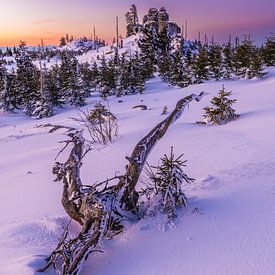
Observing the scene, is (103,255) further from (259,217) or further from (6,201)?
(6,201)

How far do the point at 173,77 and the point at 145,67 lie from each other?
7192 mm

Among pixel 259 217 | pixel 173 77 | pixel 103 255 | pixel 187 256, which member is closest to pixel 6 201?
pixel 103 255

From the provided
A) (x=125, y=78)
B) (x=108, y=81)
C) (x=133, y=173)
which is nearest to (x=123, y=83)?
(x=125, y=78)

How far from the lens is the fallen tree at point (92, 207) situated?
3648mm

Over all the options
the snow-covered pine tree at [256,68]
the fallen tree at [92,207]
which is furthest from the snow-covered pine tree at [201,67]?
the fallen tree at [92,207]

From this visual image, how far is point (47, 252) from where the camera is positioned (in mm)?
4125

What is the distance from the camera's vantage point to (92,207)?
4.21m

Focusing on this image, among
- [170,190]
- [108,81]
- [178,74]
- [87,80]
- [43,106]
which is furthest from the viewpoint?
[87,80]

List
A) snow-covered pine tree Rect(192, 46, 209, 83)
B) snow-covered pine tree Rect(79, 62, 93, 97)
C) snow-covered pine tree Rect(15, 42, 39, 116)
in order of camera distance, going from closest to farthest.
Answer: snow-covered pine tree Rect(192, 46, 209, 83)
snow-covered pine tree Rect(15, 42, 39, 116)
snow-covered pine tree Rect(79, 62, 93, 97)

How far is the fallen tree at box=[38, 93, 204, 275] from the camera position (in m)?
3.65

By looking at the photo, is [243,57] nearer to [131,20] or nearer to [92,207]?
[92,207]

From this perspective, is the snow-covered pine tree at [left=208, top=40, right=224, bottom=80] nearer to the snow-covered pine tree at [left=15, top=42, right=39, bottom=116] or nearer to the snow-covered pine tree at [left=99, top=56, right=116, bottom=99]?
the snow-covered pine tree at [left=99, top=56, right=116, bottom=99]

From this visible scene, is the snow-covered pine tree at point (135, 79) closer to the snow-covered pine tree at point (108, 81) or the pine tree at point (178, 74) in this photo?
the snow-covered pine tree at point (108, 81)

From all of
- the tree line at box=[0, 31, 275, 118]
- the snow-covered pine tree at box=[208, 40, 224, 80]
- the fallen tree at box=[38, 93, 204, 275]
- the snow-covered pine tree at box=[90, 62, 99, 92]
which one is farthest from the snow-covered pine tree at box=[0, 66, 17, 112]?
the fallen tree at box=[38, 93, 204, 275]
